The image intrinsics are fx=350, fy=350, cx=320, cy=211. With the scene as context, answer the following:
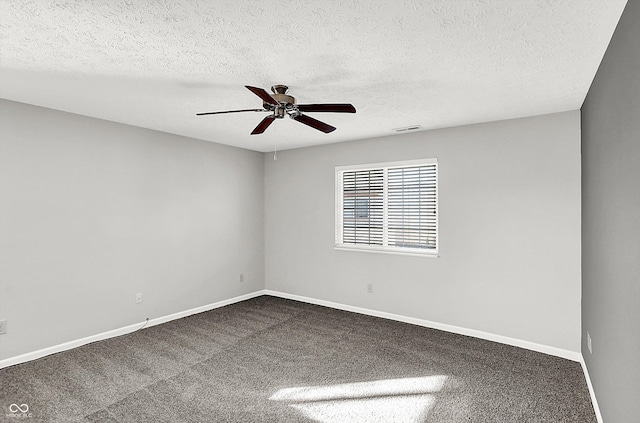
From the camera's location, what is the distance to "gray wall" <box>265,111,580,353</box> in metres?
3.40

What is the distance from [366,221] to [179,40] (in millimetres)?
3429

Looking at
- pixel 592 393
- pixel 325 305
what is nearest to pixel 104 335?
pixel 325 305

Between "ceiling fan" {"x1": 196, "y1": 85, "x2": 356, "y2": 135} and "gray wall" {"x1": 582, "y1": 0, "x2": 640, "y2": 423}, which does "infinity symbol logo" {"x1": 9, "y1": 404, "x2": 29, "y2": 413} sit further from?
"gray wall" {"x1": 582, "y1": 0, "x2": 640, "y2": 423}

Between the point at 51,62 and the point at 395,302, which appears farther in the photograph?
the point at 395,302

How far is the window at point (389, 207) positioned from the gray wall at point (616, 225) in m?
1.74

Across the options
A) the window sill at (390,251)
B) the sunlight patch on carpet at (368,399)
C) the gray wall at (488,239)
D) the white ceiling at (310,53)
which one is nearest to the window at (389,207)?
the window sill at (390,251)

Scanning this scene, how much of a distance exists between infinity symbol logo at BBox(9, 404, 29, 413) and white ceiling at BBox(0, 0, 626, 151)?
7.73ft

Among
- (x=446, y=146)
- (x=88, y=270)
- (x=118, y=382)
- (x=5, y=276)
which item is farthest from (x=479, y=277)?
(x=5, y=276)

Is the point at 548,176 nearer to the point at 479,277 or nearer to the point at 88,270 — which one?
the point at 479,277

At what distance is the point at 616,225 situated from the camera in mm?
1888

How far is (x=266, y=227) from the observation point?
5.84 m

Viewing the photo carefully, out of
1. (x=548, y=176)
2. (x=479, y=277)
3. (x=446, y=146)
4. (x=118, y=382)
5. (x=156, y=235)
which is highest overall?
(x=446, y=146)

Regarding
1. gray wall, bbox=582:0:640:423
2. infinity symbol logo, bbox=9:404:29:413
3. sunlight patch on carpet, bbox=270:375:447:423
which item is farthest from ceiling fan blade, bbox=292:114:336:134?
infinity symbol logo, bbox=9:404:29:413

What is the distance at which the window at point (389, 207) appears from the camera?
14.2ft
